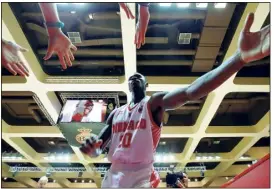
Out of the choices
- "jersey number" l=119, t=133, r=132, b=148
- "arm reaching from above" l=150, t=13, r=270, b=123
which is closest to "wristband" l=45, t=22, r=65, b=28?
"jersey number" l=119, t=133, r=132, b=148

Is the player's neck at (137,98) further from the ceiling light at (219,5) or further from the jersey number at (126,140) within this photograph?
the ceiling light at (219,5)

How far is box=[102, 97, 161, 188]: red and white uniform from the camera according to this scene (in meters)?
1.60

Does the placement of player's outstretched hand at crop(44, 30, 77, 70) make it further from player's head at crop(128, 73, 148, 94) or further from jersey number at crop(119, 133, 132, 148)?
jersey number at crop(119, 133, 132, 148)

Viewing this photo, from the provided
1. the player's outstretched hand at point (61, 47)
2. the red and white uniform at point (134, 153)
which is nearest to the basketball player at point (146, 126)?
the red and white uniform at point (134, 153)

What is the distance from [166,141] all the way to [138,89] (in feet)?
29.6

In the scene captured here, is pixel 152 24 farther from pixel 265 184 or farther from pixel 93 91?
pixel 265 184

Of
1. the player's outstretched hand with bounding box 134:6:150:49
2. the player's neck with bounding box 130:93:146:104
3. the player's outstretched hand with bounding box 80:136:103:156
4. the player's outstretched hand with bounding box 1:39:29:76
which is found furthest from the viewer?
the player's outstretched hand with bounding box 134:6:150:49

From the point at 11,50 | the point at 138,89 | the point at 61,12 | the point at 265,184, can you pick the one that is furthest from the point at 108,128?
the point at 61,12

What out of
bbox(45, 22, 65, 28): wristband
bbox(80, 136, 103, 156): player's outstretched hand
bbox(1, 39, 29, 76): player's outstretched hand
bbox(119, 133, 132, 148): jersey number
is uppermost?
bbox(45, 22, 65, 28): wristband

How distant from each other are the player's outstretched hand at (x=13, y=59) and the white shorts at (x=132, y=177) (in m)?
1.05

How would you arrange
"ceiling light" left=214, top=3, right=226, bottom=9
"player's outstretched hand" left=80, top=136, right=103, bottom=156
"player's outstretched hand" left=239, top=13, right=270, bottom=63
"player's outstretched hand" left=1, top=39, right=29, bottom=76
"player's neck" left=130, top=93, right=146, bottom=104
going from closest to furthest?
"player's outstretched hand" left=239, top=13, right=270, bottom=63 → "player's outstretched hand" left=80, top=136, right=103, bottom=156 → "player's neck" left=130, top=93, right=146, bottom=104 → "player's outstretched hand" left=1, top=39, right=29, bottom=76 → "ceiling light" left=214, top=3, right=226, bottom=9

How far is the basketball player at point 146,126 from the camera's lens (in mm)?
1436

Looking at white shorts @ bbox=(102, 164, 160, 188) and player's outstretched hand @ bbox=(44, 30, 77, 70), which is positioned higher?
player's outstretched hand @ bbox=(44, 30, 77, 70)

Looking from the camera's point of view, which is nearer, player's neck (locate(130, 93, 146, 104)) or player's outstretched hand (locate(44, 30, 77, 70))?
player's neck (locate(130, 93, 146, 104))
